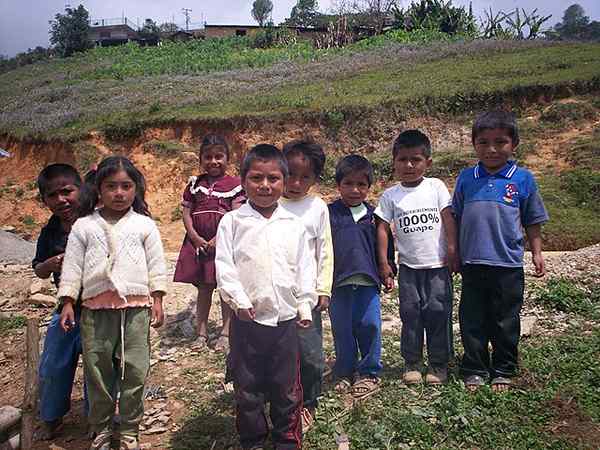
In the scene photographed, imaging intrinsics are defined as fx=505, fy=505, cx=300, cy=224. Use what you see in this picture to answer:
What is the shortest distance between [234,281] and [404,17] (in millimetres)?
31078

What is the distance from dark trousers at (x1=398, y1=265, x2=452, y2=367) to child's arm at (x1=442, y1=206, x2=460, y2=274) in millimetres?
63

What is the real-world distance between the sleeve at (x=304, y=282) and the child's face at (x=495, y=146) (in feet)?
4.15

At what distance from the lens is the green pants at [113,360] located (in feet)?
8.61

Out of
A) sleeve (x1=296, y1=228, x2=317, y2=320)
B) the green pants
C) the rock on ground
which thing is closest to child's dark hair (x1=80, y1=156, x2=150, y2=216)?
the green pants

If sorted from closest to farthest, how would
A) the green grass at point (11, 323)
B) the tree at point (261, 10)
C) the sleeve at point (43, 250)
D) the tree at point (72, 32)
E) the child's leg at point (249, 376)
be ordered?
the child's leg at point (249, 376)
the sleeve at point (43, 250)
the green grass at point (11, 323)
the tree at point (72, 32)
the tree at point (261, 10)

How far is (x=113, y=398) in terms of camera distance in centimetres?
271

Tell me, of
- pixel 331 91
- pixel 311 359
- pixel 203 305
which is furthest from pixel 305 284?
pixel 331 91


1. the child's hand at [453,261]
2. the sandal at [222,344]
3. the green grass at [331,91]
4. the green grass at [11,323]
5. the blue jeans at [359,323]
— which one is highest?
the green grass at [331,91]

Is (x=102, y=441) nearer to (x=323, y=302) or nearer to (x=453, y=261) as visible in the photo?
(x=323, y=302)

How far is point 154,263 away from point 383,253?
142 centimetres

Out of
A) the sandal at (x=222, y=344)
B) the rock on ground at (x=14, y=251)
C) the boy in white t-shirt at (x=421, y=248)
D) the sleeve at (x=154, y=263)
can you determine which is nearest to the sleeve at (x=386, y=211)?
the boy in white t-shirt at (x=421, y=248)

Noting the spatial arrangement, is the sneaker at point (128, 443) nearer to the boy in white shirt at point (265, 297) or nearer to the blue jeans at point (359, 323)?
the boy in white shirt at point (265, 297)

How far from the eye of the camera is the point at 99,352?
263cm

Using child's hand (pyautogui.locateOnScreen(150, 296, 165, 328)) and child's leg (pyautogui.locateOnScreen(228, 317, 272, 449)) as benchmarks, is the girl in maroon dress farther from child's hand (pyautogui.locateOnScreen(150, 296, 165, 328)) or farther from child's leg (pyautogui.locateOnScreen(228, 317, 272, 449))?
child's leg (pyautogui.locateOnScreen(228, 317, 272, 449))
